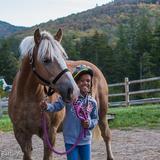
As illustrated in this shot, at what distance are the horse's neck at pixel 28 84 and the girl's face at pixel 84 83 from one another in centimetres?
85

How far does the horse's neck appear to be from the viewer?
484cm

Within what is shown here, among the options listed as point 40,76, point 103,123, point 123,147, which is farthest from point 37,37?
point 123,147

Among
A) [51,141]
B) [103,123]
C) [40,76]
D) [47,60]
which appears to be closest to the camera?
[47,60]

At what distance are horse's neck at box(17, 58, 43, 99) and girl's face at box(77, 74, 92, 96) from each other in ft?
2.78

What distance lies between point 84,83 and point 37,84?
3.04 feet

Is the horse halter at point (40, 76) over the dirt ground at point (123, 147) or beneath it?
over

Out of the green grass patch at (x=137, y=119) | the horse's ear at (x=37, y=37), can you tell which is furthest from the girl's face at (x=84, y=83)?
the green grass patch at (x=137, y=119)

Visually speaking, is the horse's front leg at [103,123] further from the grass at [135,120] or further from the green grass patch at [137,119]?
the green grass patch at [137,119]

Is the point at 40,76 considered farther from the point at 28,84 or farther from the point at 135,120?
the point at 135,120

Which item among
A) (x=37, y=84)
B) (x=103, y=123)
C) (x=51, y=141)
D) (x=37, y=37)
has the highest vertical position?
(x=37, y=37)

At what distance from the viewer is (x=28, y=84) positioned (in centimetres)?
488

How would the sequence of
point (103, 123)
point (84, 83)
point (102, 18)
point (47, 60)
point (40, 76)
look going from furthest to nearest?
point (102, 18)
point (103, 123)
point (40, 76)
point (47, 60)
point (84, 83)

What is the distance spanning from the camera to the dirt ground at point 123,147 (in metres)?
6.81

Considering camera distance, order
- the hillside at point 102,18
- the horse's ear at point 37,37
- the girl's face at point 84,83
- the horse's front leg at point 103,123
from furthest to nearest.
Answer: the hillside at point 102,18 → the horse's front leg at point 103,123 → the horse's ear at point 37,37 → the girl's face at point 84,83
